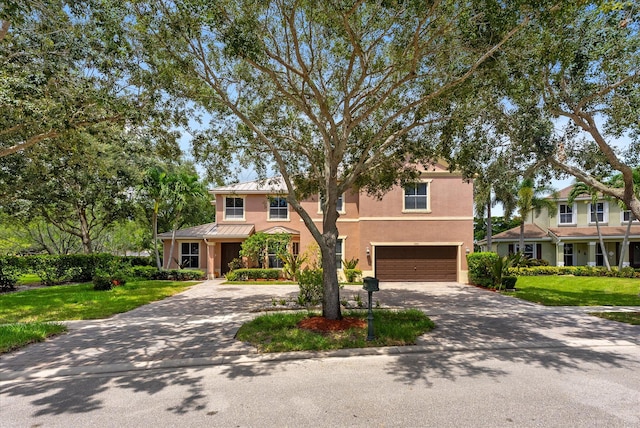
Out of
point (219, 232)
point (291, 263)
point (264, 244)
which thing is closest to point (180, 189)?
point (219, 232)

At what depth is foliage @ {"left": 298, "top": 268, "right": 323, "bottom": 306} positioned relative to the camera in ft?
35.1

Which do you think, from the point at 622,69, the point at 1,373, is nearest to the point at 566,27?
the point at 622,69

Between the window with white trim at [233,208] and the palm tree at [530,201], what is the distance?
19091 mm

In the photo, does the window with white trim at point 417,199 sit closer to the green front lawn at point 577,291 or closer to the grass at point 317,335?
the green front lawn at point 577,291

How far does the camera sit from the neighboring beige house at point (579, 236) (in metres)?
Answer: 24.3

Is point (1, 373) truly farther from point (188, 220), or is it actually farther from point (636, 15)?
point (188, 220)

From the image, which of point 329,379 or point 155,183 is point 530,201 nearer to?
point 329,379

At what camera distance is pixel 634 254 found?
2439 centimetres

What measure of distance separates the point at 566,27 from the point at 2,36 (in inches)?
530

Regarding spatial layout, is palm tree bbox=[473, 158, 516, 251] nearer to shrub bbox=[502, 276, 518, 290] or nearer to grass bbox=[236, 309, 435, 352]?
shrub bbox=[502, 276, 518, 290]

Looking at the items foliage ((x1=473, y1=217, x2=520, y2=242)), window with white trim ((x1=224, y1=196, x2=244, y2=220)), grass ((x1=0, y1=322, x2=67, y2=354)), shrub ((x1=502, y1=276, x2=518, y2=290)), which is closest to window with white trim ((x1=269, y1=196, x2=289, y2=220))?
window with white trim ((x1=224, y1=196, x2=244, y2=220))

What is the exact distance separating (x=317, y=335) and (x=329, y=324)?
0.64m

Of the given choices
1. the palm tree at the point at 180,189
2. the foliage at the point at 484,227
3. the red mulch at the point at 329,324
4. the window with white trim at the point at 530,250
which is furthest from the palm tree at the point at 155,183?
the foliage at the point at 484,227

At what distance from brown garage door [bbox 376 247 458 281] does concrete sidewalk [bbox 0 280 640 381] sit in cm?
640
